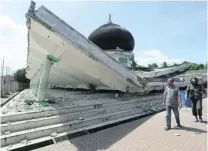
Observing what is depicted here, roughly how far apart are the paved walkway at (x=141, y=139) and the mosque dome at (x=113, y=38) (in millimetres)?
16308

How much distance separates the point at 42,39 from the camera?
248 inches

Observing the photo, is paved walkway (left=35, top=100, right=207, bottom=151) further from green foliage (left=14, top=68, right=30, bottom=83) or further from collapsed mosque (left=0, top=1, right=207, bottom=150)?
green foliage (left=14, top=68, right=30, bottom=83)

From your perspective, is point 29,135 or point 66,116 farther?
point 66,116

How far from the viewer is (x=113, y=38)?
832 inches

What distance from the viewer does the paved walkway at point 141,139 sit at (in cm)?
401

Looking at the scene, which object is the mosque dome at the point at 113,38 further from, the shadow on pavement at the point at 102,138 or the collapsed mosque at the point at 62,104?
the shadow on pavement at the point at 102,138

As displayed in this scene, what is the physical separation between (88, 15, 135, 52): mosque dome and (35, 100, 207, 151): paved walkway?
16.3m

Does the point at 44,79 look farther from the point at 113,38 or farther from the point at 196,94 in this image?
the point at 113,38

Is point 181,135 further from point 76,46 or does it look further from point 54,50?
point 54,50

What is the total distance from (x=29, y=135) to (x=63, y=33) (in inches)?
118

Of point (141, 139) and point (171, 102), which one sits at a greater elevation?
point (171, 102)

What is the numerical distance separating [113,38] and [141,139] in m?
17.6

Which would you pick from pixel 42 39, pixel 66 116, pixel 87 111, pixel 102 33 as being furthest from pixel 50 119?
pixel 102 33

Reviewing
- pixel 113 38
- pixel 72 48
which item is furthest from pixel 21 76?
pixel 72 48
